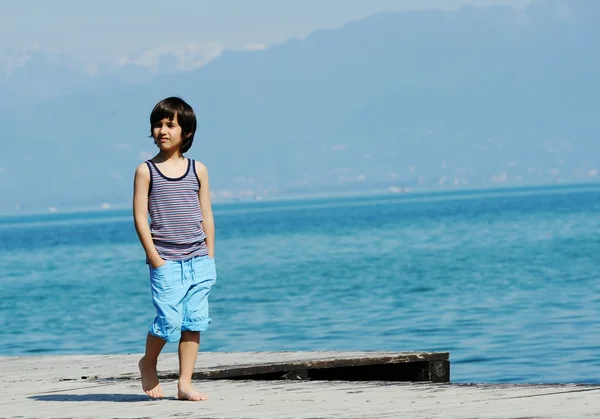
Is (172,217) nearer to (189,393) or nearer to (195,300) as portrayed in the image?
(195,300)

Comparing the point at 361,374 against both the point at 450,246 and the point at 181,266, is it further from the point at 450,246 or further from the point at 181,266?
the point at 450,246

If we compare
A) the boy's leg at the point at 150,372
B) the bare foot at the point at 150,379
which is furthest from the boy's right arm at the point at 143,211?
the bare foot at the point at 150,379

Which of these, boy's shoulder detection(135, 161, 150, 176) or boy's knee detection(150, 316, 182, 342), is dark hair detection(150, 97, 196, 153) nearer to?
boy's shoulder detection(135, 161, 150, 176)

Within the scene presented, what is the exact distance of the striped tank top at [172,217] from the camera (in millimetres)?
7867

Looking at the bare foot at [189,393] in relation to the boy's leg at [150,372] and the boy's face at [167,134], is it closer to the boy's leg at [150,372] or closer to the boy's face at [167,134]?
the boy's leg at [150,372]

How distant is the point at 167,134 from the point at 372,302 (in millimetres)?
23508

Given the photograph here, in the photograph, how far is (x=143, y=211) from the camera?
7832mm

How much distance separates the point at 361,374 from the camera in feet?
39.3

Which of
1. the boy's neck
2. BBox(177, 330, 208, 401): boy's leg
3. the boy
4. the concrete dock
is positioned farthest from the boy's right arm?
the concrete dock

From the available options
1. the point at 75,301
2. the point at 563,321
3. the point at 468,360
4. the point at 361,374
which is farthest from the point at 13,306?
the point at 361,374

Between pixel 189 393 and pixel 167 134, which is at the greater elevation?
pixel 167 134

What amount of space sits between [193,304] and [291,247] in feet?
196

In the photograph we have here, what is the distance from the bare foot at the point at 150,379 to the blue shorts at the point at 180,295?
381 millimetres

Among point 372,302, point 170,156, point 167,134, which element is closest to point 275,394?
point 170,156
